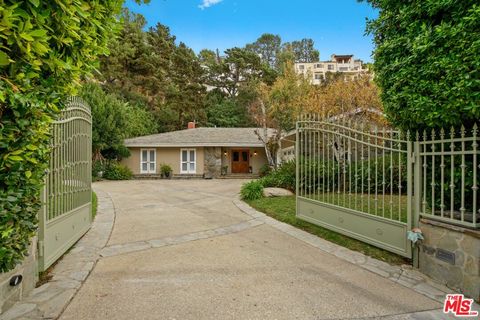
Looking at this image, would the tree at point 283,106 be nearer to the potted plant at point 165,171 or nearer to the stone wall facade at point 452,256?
the potted plant at point 165,171

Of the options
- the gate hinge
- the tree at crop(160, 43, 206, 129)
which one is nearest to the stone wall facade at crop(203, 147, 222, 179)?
the tree at crop(160, 43, 206, 129)

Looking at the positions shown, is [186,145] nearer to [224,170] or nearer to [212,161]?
[212,161]

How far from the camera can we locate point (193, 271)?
377 centimetres

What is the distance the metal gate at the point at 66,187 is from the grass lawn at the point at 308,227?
4.30m

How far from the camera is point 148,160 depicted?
1959cm

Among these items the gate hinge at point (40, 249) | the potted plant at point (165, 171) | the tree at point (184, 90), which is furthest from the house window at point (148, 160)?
the gate hinge at point (40, 249)

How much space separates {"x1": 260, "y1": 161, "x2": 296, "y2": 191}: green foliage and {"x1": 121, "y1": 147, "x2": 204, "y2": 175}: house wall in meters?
9.34

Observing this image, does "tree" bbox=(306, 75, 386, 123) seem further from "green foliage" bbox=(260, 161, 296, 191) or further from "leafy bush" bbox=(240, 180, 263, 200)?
"leafy bush" bbox=(240, 180, 263, 200)

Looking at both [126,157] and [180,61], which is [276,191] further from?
[180,61]

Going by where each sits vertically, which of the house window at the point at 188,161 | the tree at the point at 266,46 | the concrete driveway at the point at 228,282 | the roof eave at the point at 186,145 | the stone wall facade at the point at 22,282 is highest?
the tree at the point at 266,46

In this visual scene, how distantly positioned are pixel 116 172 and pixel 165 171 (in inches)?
122

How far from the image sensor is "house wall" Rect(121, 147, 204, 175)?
766 inches

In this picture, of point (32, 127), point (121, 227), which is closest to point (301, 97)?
point (121, 227)

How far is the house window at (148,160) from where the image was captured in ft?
64.1
